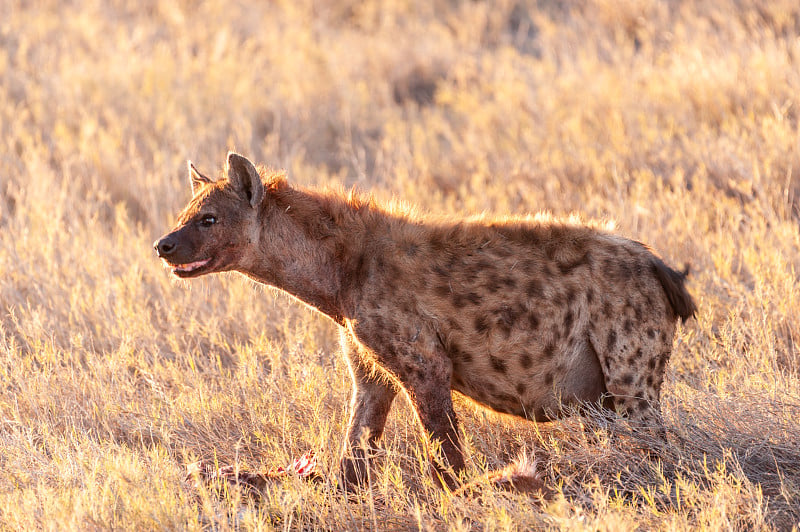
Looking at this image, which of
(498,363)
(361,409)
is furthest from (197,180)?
(498,363)

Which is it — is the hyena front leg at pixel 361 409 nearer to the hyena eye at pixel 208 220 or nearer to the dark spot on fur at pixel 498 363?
the dark spot on fur at pixel 498 363

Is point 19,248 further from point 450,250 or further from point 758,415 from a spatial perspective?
point 758,415

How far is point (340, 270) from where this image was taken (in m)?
4.04

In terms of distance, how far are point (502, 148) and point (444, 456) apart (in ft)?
17.2

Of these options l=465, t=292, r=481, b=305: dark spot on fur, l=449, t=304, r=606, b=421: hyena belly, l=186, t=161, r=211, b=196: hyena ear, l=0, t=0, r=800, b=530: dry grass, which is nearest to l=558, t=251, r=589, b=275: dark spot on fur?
l=449, t=304, r=606, b=421: hyena belly

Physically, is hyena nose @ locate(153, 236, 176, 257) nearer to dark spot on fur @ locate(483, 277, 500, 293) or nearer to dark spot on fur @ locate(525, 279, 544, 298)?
dark spot on fur @ locate(483, 277, 500, 293)

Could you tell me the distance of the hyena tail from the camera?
393 cm

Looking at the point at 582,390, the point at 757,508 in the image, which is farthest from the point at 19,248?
the point at 757,508

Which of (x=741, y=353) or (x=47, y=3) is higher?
(x=47, y=3)

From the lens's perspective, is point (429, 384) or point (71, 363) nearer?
point (429, 384)

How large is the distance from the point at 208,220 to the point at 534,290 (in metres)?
1.38

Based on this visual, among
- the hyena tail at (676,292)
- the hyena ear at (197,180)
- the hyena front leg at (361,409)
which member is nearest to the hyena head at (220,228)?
the hyena ear at (197,180)

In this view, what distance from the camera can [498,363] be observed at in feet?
12.9

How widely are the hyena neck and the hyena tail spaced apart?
48.7 inches
